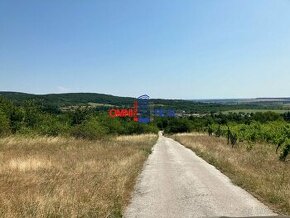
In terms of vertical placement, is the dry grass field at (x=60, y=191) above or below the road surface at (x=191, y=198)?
above

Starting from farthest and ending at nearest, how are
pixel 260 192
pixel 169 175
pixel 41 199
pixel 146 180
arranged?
1. pixel 169 175
2. pixel 146 180
3. pixel 260 192
4. pixel 41 199

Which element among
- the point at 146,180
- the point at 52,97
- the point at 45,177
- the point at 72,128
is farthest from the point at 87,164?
the point at 52,97

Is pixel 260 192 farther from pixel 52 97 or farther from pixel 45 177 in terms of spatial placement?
pixel 52 97

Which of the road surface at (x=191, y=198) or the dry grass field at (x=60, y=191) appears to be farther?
the road surface at (x=191, y=198)

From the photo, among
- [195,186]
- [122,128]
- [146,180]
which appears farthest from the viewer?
[122,128]

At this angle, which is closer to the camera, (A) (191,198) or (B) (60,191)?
(B) (60,191)

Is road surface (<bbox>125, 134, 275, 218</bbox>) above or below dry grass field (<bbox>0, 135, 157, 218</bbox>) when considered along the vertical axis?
below

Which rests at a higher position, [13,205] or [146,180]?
[13,205]

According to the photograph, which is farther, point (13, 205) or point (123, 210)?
point (123, 210)

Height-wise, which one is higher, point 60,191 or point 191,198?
point 60,191

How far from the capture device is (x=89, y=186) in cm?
1278

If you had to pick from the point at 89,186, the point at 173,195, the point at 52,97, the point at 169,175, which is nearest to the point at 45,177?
the point at 89,186

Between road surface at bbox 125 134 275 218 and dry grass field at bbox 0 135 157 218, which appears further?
road surface at bbox 125 134 275 218

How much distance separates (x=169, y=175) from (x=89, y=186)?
7415 millimetres
